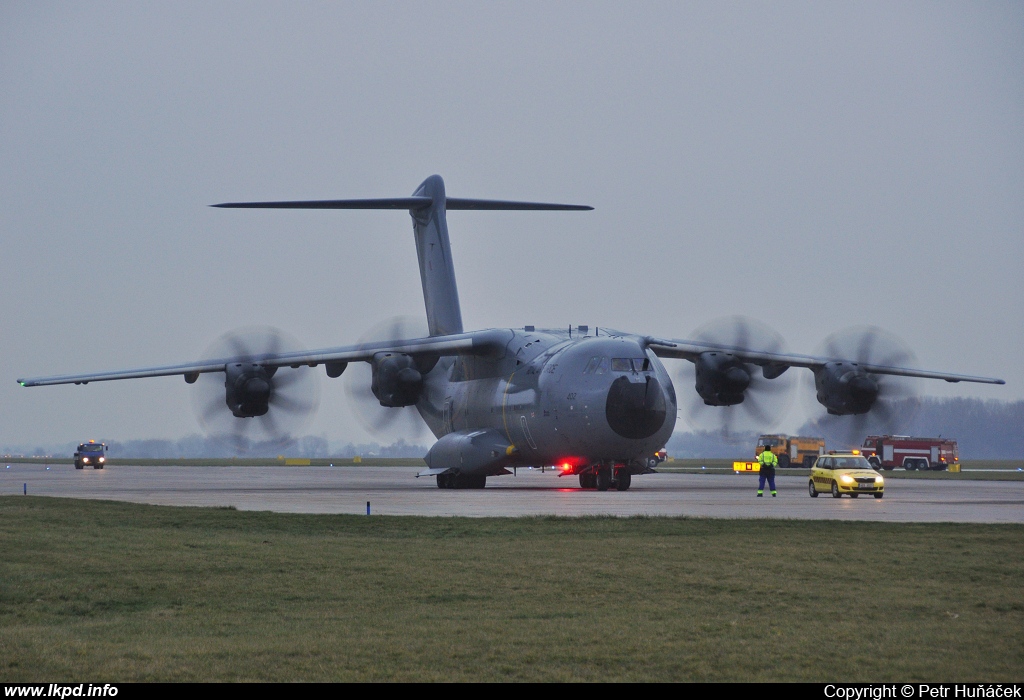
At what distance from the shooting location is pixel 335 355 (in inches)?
1572

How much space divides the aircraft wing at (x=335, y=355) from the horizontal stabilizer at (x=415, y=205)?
5.80 meters

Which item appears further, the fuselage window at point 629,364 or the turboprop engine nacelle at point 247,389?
the turboprop engine nacelle at point 247,389

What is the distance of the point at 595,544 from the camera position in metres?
17.1

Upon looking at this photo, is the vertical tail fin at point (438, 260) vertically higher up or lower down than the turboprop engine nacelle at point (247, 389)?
higher up

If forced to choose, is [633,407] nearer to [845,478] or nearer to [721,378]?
[845,478]

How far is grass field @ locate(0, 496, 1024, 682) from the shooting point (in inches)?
353

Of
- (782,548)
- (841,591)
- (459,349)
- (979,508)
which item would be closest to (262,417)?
(459,349)

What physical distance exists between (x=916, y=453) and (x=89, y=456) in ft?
185

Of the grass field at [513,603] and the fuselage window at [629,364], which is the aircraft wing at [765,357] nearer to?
the fuselage window at [629,364]

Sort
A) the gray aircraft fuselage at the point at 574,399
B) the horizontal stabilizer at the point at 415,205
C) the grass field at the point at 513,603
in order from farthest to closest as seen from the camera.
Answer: the horizontal stabilizer at the point at 415,205, the gray aircraft fuselage at the point at 574,399, the grass field at the point at 513,603

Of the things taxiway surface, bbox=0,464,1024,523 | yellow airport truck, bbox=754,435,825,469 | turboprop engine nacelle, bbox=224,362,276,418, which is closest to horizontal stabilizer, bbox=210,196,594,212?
turboprop engine nacelle, bbox=224,362,276,418

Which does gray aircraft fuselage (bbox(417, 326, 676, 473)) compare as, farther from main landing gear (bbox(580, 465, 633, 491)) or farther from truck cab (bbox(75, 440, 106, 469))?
truck cab (bbox(75, 440, 106, 469))

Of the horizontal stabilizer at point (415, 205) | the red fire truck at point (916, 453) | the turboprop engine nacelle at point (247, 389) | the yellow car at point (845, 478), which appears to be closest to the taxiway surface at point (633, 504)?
the yellow car at point (845, 478)

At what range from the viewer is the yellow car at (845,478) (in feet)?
105
